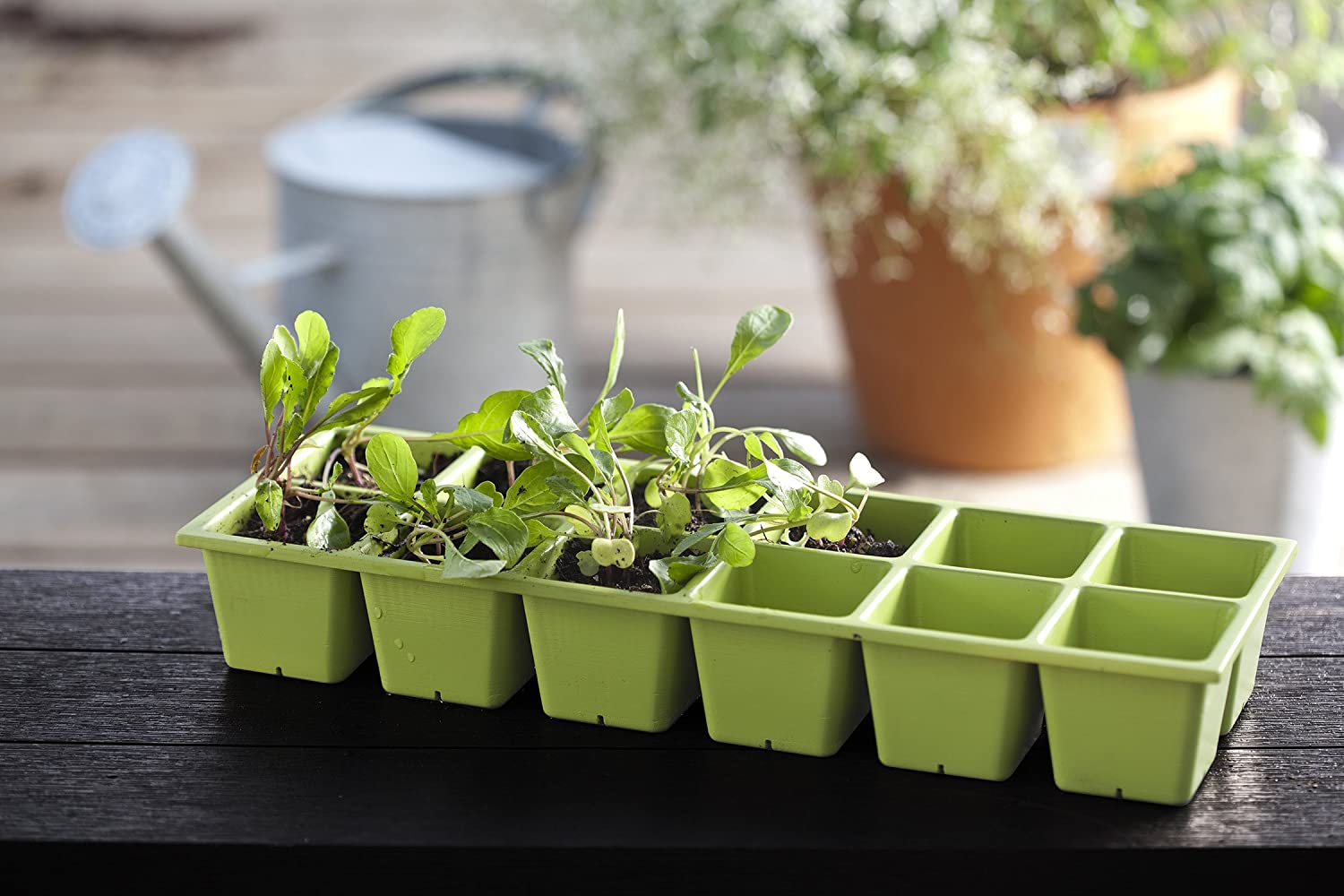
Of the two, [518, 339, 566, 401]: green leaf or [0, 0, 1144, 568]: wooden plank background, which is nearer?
[518, 339, 566, 401]: green leaf

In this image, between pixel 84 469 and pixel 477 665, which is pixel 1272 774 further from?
pixel 84 469

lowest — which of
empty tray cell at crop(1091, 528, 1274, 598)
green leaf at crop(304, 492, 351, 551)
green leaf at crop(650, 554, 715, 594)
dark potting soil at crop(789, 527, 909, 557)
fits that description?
empty tray cell at crop(1091, 528, 1274, 598)

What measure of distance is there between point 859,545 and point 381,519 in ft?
0.82

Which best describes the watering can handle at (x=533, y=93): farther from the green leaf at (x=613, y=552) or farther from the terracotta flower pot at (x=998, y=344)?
the green leaf at (x=613, y=552)

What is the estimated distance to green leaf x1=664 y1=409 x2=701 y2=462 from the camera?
2.57 ft

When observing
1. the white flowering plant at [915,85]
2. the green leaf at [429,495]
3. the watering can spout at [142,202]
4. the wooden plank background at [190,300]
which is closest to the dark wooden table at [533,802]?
the green leaf at [429,495]

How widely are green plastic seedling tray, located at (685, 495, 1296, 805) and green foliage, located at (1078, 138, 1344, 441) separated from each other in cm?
100

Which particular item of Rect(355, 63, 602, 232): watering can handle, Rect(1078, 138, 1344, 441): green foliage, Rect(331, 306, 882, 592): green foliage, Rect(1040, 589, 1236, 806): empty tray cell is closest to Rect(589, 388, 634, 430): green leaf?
Rect(331, 306, 882, 592): green foliage

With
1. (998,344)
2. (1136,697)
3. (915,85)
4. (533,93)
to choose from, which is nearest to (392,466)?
(1136,697)

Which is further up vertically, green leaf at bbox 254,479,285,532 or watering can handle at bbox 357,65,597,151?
watering can handle at bbox 357,65,597,151

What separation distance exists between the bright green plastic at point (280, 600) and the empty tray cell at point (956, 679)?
0.89 feet

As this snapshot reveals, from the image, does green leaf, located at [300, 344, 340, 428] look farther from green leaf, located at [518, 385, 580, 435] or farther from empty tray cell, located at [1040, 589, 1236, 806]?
empty tray cell, located at [1040, 589, 1236, 806]

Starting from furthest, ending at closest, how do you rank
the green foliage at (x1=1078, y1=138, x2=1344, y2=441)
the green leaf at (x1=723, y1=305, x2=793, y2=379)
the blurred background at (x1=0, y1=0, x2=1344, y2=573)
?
the blurred background at (x1=0, y1=0, x2=1344, y2=573) < the green foliage at (x1=1078, y1=138, x2=1344, y2=441) < the green leaf at (x1=723, y1=305, x2=793, y2=379)

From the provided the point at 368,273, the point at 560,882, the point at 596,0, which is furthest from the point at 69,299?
the point at 560,882
